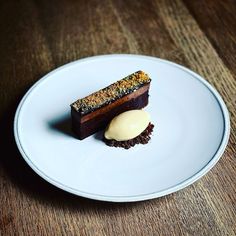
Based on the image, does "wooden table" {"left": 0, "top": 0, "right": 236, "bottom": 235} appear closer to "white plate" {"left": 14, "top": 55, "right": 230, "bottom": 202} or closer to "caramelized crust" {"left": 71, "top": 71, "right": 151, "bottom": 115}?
"white plate" {"left": 14, "top": 55, "right": 230, "bottom": 202}

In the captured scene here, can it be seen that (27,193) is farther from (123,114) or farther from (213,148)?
(213,148)

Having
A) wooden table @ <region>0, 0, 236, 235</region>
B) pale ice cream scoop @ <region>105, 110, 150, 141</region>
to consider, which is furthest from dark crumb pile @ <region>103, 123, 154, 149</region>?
wooden table @ <region>0, 0, 236, 235</region>

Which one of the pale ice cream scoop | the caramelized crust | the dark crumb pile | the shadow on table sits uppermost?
the caramelized crust

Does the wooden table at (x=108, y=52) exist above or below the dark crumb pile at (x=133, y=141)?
below

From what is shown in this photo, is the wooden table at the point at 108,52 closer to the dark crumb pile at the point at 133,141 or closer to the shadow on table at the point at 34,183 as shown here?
the shadow on table at the point at 34,183

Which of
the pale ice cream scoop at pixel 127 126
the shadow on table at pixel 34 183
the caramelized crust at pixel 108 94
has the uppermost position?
the caramelized crust at pixel 108 94

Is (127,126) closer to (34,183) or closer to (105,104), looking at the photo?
(105,104)

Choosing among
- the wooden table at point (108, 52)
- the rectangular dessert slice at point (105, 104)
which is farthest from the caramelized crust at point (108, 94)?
the wooden table at point (108, 52)
